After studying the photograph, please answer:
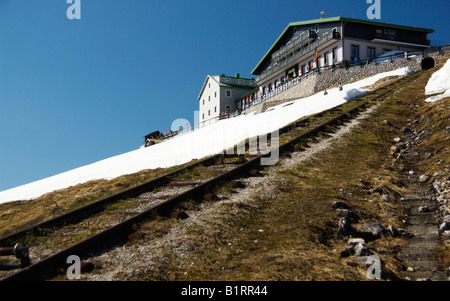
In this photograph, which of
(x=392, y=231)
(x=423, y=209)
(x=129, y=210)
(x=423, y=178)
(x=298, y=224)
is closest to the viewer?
(x=392, y=231)

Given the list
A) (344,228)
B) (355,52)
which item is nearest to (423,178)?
(344,228)

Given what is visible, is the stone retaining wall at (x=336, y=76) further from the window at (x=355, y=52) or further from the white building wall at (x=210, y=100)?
the white building wall at (x=210, y=100)

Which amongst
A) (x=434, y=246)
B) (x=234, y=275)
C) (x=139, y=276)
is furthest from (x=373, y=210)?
(x=139, y=276)

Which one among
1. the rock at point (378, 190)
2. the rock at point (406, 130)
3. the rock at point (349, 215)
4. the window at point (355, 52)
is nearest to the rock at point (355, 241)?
the rock at point (349, 215)

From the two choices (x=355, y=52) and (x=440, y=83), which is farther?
(x=355, y=52)

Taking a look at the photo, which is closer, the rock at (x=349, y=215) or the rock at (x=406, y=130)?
the rock at (x=349, y=215)

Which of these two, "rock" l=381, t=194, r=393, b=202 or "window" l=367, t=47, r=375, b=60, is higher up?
"window" l=367, t=47, r=375, b=60

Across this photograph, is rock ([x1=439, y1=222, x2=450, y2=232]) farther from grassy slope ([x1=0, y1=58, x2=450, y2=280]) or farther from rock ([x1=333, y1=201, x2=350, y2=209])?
rock ([x1=333, y1=201, x2=350, y2=209])

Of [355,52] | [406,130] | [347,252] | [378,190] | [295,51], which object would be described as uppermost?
[295,51]

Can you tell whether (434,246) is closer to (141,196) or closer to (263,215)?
(263,215)

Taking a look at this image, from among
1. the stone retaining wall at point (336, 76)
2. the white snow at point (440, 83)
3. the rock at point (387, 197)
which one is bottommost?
the rock at point (387, 197)

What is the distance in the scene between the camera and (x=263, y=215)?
4.83m

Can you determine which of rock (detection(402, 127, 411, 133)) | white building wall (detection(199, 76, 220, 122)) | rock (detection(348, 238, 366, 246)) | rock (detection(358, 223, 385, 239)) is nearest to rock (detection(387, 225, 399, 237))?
rock (detection(358, 223, 385, 239))

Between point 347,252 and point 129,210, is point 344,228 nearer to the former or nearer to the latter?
point 347,252
